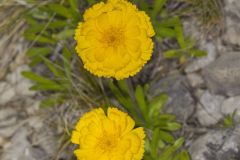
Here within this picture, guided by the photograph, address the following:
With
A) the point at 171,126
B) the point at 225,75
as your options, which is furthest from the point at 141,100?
the point at 225,75

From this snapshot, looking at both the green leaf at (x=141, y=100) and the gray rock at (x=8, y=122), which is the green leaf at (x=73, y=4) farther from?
the gray rock at (x=8, y=122)

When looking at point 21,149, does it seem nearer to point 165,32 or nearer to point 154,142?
point 154,142

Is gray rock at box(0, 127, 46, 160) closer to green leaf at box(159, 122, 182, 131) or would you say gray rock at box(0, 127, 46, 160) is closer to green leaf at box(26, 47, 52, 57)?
green leaf at box(26, 47, 52, 57)

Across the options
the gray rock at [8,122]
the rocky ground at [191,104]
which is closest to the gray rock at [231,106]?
the rocky ground at [191,104]

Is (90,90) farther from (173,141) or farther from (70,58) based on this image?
(173,141)

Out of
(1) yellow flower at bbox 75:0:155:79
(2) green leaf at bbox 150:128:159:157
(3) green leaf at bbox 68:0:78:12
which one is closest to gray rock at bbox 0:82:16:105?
(3) green leaf at bbox 68:0:78:12

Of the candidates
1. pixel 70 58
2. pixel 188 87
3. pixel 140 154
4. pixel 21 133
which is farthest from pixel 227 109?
pixel 21 133
